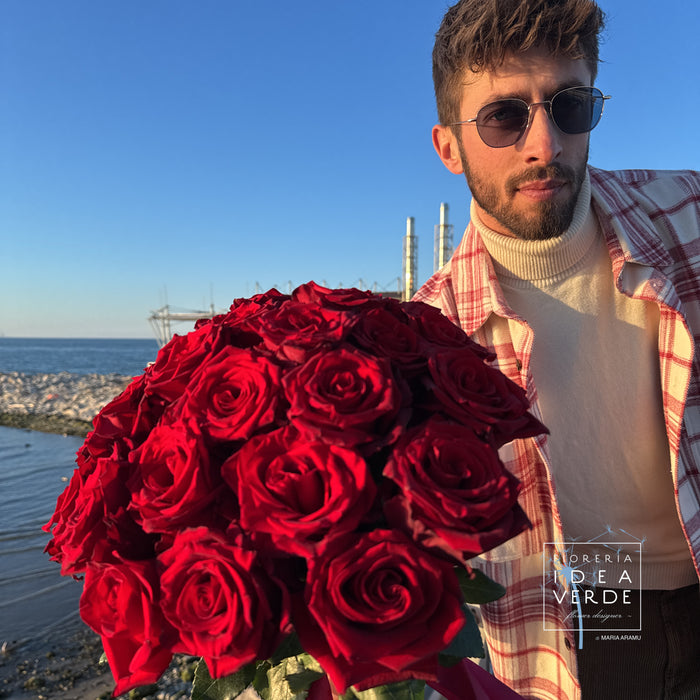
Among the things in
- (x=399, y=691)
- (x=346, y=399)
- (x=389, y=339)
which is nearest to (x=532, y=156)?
(x=389, y=339)

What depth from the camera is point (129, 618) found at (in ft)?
2.67

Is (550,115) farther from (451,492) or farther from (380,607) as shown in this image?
(380,607)

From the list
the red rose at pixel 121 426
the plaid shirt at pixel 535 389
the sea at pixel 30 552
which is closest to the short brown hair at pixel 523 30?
the plaid shirt at pixel 535 389

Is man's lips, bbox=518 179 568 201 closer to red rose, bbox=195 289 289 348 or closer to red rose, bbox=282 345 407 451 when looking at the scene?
red rose, bbox=195 289 289 348

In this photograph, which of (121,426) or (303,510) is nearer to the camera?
(303,510)

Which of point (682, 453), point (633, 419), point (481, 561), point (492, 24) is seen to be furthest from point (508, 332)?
point (492, 24)

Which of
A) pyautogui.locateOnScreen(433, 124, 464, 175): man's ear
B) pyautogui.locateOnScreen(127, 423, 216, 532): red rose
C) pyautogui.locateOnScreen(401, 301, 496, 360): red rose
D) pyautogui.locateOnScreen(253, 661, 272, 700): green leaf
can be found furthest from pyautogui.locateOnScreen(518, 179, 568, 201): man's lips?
pyautogui.locateOnScreen(253, 661, 272, 700): green leaf

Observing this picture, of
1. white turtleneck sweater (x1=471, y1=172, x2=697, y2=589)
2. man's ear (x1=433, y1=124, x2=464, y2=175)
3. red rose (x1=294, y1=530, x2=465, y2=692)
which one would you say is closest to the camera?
red rose (x1=294, y1=530, x2=465, y2=692)

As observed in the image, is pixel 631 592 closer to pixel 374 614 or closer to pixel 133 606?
pixel 374 614

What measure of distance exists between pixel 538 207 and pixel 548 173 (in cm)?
12

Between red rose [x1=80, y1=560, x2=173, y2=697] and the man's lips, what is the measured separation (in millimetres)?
1751

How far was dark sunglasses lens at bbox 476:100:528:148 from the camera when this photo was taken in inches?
75.1

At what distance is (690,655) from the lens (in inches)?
80.1

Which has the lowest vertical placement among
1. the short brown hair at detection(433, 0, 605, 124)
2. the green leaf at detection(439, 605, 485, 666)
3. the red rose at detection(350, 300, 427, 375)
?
the green leaf at detection(439, 605, 485, 666)
